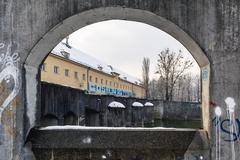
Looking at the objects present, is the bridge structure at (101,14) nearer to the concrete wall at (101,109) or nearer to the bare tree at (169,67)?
the concrete wall at (101,109)

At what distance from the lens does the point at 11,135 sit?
4.97 meters

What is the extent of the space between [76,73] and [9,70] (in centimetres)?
3495

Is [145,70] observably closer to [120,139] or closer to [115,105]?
[115,105]

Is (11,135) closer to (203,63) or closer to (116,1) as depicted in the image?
(116,1)

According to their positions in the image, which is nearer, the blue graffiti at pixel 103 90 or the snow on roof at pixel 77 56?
the snow on roof at pixel 77 56

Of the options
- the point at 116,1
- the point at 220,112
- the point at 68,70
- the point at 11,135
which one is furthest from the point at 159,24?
the point at 68,70

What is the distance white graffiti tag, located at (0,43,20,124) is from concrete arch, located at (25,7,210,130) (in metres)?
0.17

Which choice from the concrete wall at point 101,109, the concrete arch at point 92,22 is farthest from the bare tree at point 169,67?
the concrete arch at point 92,22

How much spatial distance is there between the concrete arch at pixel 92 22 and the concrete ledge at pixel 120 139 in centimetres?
29

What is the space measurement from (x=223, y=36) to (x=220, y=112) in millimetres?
1119

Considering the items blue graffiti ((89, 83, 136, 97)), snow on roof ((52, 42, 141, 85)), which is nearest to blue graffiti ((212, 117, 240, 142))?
Result: snow on roof ((52, 42, 141, 85))

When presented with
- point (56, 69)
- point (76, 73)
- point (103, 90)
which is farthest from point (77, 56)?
point (56, 69)

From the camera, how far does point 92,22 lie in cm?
538

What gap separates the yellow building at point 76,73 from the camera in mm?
32719
